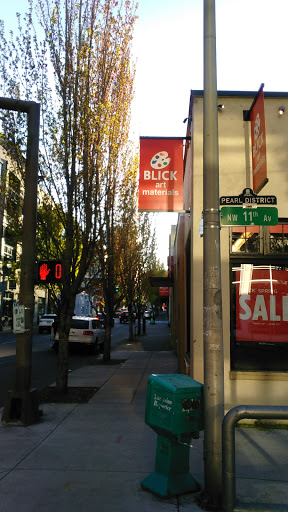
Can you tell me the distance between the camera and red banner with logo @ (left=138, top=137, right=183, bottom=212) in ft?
24.4

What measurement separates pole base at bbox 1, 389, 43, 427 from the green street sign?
14.8 ft

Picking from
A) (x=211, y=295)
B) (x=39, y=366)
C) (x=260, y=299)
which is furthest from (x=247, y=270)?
(x=39, y=366)

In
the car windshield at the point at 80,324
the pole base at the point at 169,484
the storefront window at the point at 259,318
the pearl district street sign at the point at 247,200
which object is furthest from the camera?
the car windshield at the point at 80,324

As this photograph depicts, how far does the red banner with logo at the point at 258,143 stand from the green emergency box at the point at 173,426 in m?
3.77

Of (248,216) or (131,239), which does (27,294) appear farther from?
(131,239)

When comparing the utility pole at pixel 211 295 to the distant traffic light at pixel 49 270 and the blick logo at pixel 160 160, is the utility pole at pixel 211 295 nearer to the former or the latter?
the blick logo at pixel 160 160

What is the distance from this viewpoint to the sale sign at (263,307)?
735cm

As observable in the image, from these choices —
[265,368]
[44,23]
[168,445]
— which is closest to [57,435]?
[168,445]

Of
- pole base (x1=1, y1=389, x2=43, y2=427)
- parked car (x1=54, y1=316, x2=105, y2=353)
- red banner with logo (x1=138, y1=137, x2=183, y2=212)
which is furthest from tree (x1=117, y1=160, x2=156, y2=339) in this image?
pole base (x1=1, y1=389, x2=43, y2=427)

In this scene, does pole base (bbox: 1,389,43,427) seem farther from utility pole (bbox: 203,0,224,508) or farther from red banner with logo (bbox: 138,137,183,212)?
utility pole (bbox: 203,0,224,508)

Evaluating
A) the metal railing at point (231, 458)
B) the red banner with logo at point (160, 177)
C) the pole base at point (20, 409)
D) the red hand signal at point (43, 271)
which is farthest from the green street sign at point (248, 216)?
the pole base at point (20, 409)

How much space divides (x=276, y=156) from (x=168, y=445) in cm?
543

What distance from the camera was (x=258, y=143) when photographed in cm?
693

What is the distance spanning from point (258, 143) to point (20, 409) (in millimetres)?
5893
